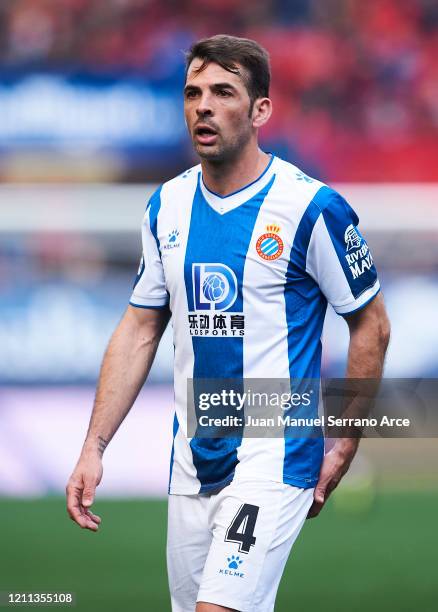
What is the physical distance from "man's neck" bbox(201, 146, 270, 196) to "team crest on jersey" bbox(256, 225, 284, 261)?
20cm

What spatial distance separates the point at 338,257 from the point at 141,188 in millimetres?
6578

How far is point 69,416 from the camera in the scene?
919cm

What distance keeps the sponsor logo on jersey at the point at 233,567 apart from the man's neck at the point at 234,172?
109 cm

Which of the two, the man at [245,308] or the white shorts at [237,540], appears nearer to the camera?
the white shorts at [237,540]

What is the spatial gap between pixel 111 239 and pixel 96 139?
2.93ft

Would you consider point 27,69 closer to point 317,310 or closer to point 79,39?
point 79,39

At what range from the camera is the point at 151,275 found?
3820 mm

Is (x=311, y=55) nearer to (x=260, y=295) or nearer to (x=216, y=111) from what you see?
(x=216, y=111)

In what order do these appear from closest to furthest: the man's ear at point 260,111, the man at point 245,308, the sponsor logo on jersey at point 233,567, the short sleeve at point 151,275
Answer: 1. the sponsor logo on jersey at point 233,567
2. the man at point 245,308
3. the man's ear at point 260,111
4. the short sleeve at point 151,275

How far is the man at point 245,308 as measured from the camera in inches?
139

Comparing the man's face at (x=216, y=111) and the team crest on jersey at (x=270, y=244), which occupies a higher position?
the man's face at (x=216, y=111)

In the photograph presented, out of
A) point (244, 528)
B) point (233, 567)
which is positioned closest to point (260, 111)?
point (244, 528)

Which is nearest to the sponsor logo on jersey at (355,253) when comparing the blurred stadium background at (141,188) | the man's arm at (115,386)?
the man's arm at (115,386)

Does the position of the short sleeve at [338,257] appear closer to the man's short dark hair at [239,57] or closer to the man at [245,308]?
the man at [245,308]
